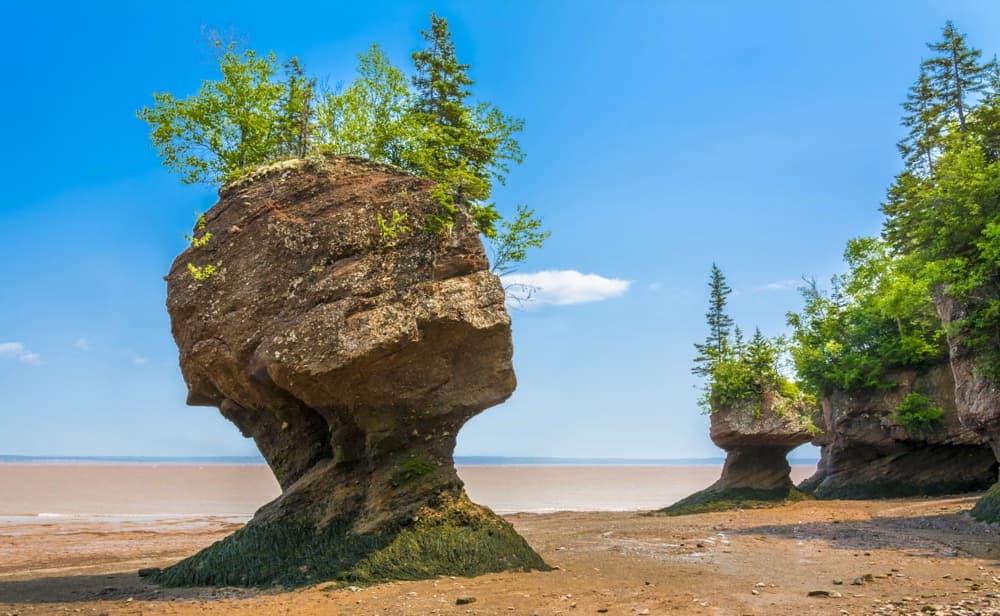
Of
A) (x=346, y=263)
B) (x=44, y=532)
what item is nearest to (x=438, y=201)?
(x=346, y=263)

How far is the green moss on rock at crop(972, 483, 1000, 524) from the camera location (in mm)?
20844

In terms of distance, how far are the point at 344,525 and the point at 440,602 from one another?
3538 millimetres

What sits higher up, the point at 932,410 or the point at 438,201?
the point at 438,201

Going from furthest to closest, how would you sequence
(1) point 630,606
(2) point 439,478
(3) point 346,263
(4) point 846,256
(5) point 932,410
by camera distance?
1. (4) point 846,256
2. (5) point 932,410
3. (2) point 439,478
4. (3) point 346,263
5. (1) point 630,606

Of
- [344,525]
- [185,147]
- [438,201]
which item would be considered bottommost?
[344,525]

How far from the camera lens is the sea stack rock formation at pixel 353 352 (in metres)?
13.1

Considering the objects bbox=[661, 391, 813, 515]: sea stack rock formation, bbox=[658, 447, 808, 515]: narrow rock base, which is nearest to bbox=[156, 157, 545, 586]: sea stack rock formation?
bbox=[658, 447, 808, 515]: narrow rock base

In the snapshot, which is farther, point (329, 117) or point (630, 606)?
point (329, 117)

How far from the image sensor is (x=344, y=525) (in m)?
14.0

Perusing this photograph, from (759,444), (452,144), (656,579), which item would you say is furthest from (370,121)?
(759,444)

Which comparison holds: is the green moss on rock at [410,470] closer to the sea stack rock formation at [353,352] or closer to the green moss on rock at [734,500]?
the sea stack rock formation at [353,352]

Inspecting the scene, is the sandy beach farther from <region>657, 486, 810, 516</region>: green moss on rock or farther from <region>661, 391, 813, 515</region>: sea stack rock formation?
<region>661, 391, 813, 515</region>: sea stack rock formation

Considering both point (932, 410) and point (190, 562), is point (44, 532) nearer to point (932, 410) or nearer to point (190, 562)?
point (190, 562)

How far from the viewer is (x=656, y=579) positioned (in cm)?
1312
